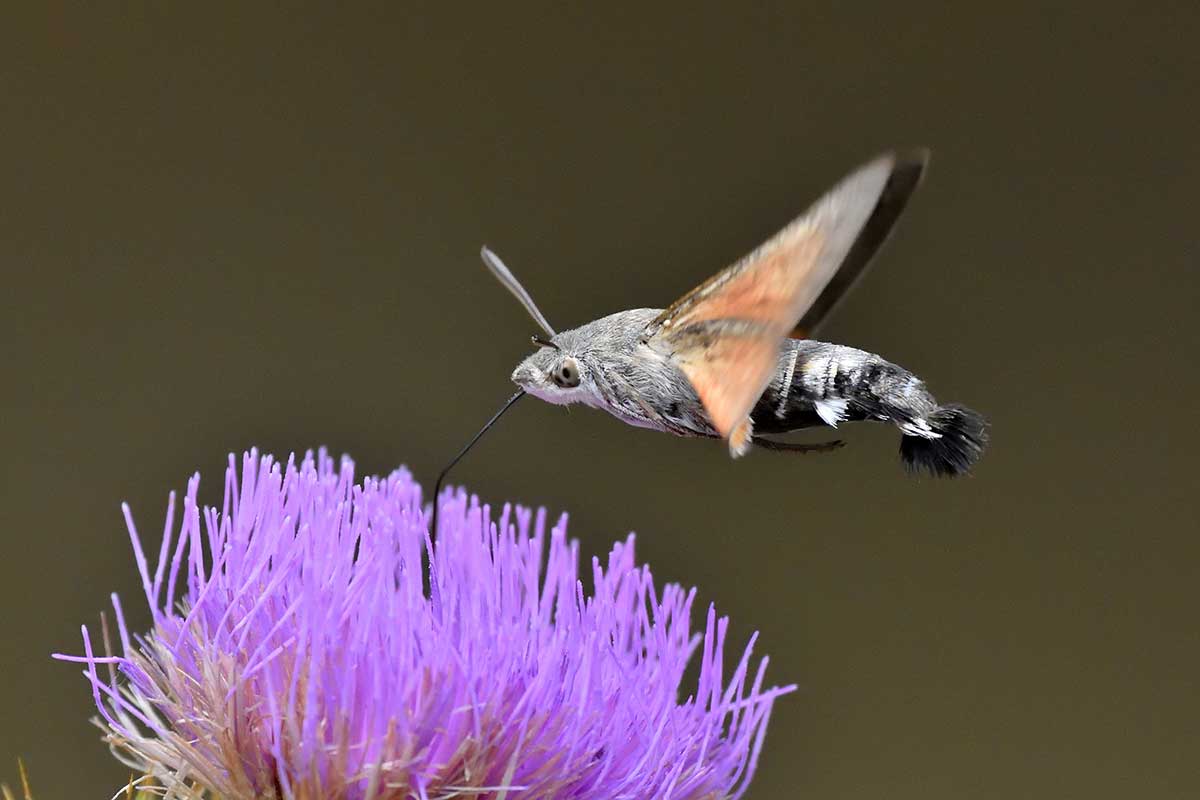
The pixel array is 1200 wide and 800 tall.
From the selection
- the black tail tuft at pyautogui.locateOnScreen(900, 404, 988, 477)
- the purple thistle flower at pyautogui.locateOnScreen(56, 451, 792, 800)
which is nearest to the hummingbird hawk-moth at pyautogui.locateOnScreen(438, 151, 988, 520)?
the black tail tuft at pyautogui.locateOnScreen(900, 404, 988, 477)

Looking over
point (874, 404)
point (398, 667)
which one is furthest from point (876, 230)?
point (398, 667)

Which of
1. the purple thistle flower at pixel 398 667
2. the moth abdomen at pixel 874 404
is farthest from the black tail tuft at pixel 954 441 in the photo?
the purple thistle flower at pixel 398 667

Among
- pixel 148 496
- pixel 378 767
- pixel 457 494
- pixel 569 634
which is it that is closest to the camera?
pixel 378 767

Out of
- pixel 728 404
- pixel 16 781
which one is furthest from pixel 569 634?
pixel 16 781

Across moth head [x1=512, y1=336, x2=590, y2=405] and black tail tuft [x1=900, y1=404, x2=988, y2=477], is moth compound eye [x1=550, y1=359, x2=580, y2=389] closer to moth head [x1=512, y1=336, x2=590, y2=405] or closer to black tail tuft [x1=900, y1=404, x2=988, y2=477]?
moth head [x1=512, y1=336, x2=590, y2=405]

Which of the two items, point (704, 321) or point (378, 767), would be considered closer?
point (378, 767)

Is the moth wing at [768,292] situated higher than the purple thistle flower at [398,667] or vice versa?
the moth wing at [768,292]

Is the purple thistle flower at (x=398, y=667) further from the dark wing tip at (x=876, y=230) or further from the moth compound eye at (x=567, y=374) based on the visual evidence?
the dark wing tip at (x=876, y=230)

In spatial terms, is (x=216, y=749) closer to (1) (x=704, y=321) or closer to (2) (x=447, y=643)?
(2) (x=447, y=643)
